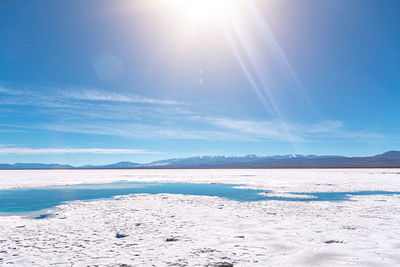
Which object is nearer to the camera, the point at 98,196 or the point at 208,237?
the point at 208,237

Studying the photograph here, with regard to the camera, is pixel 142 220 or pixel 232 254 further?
pixel 142 220

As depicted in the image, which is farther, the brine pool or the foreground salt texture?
the brine pool

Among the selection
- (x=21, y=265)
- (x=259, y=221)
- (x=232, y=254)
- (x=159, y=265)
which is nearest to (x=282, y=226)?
(x=259, y=221)

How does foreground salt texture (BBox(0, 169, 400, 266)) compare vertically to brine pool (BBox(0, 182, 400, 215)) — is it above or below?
above

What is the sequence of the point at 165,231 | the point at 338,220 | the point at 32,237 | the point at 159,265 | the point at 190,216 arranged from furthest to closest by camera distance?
the point at 190,216, the point at 338,220, the point at 165,231, the point at 32,237, the point at 159,265

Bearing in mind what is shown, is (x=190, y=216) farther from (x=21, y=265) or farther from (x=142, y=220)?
(x=21, y=265)

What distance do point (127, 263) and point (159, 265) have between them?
2.54ft

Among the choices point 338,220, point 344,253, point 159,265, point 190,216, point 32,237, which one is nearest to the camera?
point 159,265

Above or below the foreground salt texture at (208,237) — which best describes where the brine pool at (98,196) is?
below

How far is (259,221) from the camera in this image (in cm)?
1116

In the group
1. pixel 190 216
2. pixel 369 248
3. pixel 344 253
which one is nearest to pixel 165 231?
pixel 190 216

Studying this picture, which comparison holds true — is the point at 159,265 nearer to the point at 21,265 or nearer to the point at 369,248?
the point at 21,265

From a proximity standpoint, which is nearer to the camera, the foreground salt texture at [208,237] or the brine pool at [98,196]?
the foreground salt texture at [208,237]

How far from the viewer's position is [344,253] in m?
7.14
